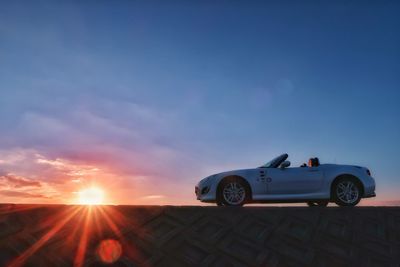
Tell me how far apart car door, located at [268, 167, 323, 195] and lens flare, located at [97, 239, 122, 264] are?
496 cm

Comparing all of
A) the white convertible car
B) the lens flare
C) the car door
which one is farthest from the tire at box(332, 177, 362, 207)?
the lens flare

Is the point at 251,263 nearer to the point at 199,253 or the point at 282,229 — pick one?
the point at 199,253

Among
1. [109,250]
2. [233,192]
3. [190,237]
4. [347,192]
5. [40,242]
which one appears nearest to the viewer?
[40,242]

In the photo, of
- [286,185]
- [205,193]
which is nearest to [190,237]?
[205,193]

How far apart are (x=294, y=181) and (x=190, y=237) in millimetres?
4105

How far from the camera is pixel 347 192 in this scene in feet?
38.6

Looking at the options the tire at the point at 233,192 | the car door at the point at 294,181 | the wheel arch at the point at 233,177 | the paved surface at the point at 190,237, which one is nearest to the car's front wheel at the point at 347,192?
the car door at the point at 294,181

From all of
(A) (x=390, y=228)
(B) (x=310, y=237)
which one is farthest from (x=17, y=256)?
(A) (x=390, y=228)

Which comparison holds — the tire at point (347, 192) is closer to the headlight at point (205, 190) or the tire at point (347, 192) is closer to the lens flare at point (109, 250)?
the headlight at point (205, 190)

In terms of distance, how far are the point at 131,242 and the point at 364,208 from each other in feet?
22.6

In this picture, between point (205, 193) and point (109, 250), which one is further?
point (205, 193)

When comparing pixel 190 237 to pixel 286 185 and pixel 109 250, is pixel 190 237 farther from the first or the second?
pixel 286 185

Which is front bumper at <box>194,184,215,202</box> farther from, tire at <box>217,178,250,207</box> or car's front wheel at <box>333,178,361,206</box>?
car's front wheel at <box>333,178,361,206</box>

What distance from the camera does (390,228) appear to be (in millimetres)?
10742
